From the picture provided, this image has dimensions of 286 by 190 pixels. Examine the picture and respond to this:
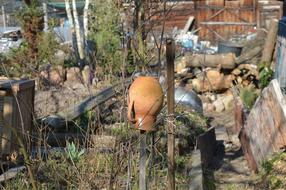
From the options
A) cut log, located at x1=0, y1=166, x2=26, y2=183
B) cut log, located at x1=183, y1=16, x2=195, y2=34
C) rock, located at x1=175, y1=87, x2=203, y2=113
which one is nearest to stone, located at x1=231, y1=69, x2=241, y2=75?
rock, located at x1=175, y1=87, x2=203, y2=113

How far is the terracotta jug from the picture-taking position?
12.4ft

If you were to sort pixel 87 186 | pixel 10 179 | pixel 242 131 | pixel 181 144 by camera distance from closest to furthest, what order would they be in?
pixel 87 186 < pixel 10 179 < pixel 181 144 < pixel 242 131

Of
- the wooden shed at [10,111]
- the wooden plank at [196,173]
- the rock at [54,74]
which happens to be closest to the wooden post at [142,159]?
the wooden plank at [196,173]

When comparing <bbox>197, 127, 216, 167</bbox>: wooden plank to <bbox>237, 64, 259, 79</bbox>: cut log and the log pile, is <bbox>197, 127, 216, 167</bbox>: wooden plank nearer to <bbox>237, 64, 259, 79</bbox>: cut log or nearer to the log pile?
the log pile

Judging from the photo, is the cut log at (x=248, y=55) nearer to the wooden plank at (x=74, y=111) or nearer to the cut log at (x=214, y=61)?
the cut log at (x=214, y=61)

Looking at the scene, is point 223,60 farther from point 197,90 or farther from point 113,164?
point 113,164

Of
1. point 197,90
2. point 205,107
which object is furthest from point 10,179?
point 197,90

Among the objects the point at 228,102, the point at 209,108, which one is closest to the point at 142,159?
the point at 209,108

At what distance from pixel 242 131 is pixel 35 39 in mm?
6932

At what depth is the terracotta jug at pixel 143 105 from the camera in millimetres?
3766

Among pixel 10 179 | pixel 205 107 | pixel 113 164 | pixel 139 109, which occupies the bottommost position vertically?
pixel 205 107

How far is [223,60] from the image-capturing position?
14211 mm

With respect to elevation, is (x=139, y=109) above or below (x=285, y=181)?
above

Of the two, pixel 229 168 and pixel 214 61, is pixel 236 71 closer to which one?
pixel 214 61
